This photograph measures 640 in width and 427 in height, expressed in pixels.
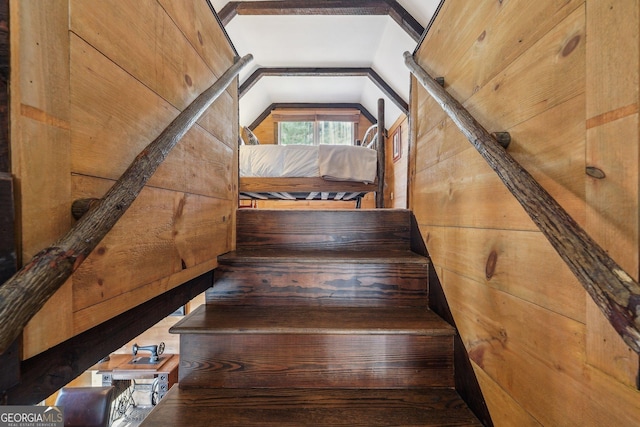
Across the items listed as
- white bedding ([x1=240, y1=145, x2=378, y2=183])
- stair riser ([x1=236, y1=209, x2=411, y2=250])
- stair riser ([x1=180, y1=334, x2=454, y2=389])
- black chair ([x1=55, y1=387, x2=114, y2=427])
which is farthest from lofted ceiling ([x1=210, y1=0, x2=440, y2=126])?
black chair ([x1=55, y1=387, x2=114, y2=427])

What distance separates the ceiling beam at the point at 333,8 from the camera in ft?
7.67

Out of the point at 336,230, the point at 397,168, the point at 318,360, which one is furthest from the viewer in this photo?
the point at 397,168

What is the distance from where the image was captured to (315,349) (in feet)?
3.43

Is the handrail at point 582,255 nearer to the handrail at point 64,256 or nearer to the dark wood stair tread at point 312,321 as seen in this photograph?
the dark wood stair tread at point 312,321

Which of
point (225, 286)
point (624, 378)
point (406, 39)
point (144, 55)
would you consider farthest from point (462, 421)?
point (406, 39)

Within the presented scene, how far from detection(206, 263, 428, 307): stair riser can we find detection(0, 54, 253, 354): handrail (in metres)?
0.71

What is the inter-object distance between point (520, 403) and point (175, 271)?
3.70 ft

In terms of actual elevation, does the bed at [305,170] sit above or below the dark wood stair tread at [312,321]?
above

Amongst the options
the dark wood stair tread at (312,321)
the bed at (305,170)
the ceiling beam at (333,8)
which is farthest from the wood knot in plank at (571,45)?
the bed at (305,170)

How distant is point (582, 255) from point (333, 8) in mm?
2713

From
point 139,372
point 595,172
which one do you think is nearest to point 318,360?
point 595,172

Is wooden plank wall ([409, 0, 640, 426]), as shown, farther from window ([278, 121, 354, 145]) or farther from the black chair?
window ([278, 121, 354, 145])

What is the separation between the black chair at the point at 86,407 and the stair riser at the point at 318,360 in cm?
228

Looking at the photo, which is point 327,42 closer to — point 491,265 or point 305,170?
point 305,170
